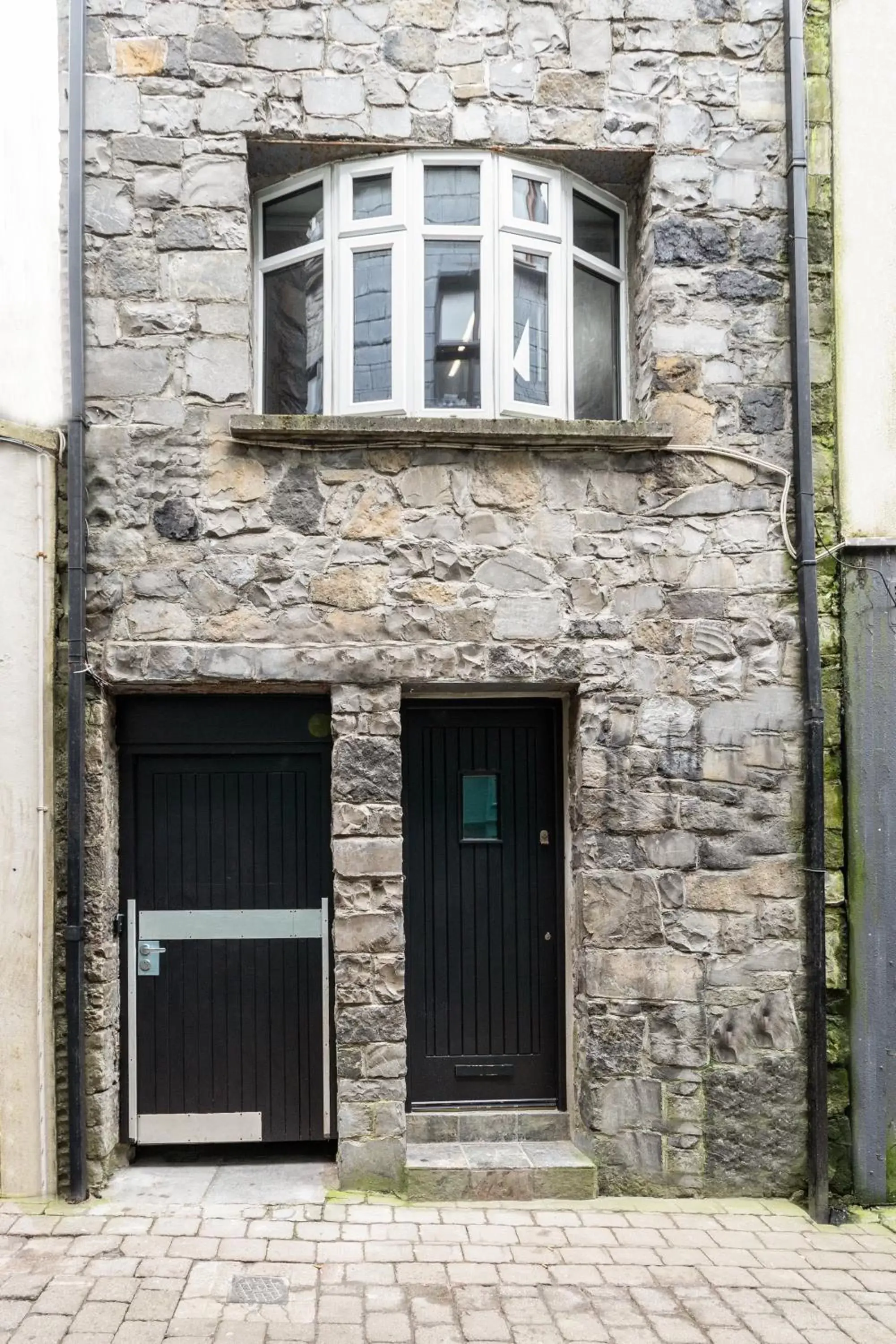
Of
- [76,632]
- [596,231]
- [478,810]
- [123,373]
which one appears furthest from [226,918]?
[596,231]

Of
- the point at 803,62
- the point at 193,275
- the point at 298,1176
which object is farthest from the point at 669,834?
the point at 803,62

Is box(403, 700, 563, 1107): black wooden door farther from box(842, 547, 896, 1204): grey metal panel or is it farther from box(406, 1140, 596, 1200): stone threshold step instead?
box(842, 547, 896, 1204): grey metal panel

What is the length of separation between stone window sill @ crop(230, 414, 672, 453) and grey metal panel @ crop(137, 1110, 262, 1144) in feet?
11.1

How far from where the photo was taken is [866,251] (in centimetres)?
505

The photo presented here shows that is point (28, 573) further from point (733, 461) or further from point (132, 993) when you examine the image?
point (733, 461)

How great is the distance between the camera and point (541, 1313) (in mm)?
3764

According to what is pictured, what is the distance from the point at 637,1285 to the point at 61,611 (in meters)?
3.94

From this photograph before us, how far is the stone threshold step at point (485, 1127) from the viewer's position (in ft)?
16.5

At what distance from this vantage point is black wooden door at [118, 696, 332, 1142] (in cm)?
502

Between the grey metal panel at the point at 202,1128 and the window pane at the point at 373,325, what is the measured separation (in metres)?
3.72

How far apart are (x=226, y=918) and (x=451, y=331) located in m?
3.22

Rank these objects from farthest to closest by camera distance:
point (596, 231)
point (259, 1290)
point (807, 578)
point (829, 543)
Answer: point (596, 231) → point (829, 543) → point (807, 578) → point (259, 1290)

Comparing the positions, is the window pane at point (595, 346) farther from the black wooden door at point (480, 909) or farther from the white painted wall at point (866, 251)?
the black wooden door at point (480, 909)

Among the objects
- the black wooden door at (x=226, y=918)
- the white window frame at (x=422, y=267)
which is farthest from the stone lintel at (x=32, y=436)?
the black wooden door at (x=226, y=918)
